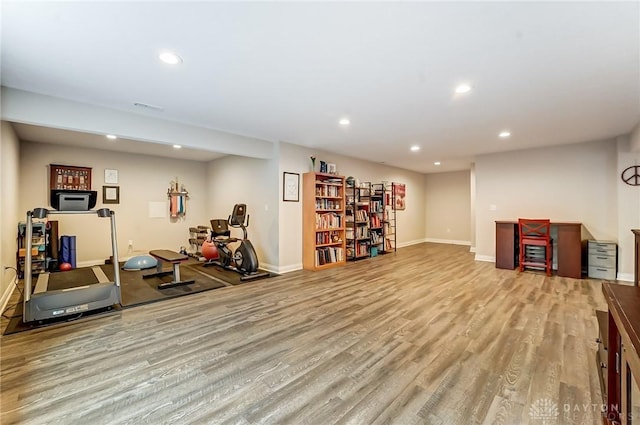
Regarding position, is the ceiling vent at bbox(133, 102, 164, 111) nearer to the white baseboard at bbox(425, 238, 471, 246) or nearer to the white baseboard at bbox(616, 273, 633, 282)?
the white baseboard at bbox(616, 273, 633, 282)

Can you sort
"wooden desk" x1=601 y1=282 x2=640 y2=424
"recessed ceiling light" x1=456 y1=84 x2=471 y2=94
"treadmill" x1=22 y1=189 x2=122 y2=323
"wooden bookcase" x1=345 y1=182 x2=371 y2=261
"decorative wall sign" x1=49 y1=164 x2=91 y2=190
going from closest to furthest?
1. "wooden desk" x1=601 y1=282 x2=640 y2=424
2. "recessed ceiling light" x1=456 y1=84 x2=471 y2=94
3. "treadmill" x1=22 y1=189 x2=122 y2=323
4. "decorative wall sign" x1=49 y1=164 x2=91 y2=190
5. "wooden bookcase" x1=345 y1=182 x2=371 y2=261

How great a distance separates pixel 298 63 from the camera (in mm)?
2482

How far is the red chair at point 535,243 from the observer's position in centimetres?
523

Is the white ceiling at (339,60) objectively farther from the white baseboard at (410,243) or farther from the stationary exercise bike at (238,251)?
the white baseboard at (410,243)

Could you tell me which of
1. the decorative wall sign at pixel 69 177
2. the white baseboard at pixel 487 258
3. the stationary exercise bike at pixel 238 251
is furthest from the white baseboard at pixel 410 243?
the decorative wall sign at pixel 69 177

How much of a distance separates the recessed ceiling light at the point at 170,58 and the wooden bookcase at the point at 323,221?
346 cm

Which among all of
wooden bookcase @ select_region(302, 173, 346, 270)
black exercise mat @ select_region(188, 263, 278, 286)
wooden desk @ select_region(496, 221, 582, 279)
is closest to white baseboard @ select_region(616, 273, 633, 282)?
wooden desk @ select_region(496, 221, 582, 279)

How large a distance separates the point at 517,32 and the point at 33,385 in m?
4.29

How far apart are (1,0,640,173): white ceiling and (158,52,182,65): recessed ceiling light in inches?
2.4

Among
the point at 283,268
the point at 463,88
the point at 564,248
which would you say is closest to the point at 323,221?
the point at 283,268

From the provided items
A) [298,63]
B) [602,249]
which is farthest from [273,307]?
[602,249]

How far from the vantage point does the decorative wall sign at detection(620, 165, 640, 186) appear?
15.4 ft

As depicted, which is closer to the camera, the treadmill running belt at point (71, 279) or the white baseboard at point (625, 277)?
the treadmill running belt at point (71, 279)

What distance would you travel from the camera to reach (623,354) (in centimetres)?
121
